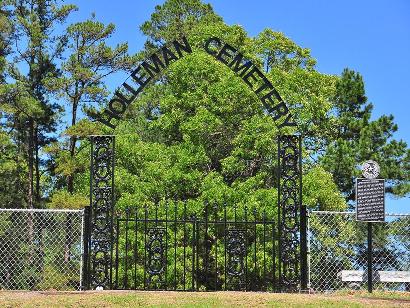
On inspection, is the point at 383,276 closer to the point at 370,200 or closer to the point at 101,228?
the point at 370,200

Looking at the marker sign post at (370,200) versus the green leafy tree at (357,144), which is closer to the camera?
the marker sign post at (370,200)

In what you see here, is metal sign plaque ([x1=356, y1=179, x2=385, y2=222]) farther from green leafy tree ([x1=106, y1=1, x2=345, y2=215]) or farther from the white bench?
green leafy tree ([x1=106, y1=1, x2=345, y2=215])

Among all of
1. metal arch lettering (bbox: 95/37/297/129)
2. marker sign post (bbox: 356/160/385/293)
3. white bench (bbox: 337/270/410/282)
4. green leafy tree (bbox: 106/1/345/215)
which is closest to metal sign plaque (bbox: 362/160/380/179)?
marker sign post (bbox: 356/160/385/293)

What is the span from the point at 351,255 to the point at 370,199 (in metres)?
6.83

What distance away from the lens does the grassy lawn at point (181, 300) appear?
28.7 ft

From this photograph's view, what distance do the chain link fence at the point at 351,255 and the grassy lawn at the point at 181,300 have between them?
3153 millimetres

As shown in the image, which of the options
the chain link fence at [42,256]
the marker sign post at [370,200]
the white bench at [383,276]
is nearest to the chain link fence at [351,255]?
the white bench at [383,276]

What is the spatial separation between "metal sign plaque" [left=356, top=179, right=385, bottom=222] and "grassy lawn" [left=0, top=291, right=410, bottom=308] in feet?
4.18

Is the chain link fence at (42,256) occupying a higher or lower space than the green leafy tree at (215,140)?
lower

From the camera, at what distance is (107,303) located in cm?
879

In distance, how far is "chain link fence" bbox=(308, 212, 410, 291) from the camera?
46.2ft

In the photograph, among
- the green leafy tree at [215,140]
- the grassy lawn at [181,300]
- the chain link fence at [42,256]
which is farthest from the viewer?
the green leafy tree at [215,140]

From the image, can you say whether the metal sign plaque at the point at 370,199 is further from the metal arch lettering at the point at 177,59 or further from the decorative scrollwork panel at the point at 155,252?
the decorative scrollwork panel at the point at 155,252

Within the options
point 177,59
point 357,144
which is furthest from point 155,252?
point 357,144
